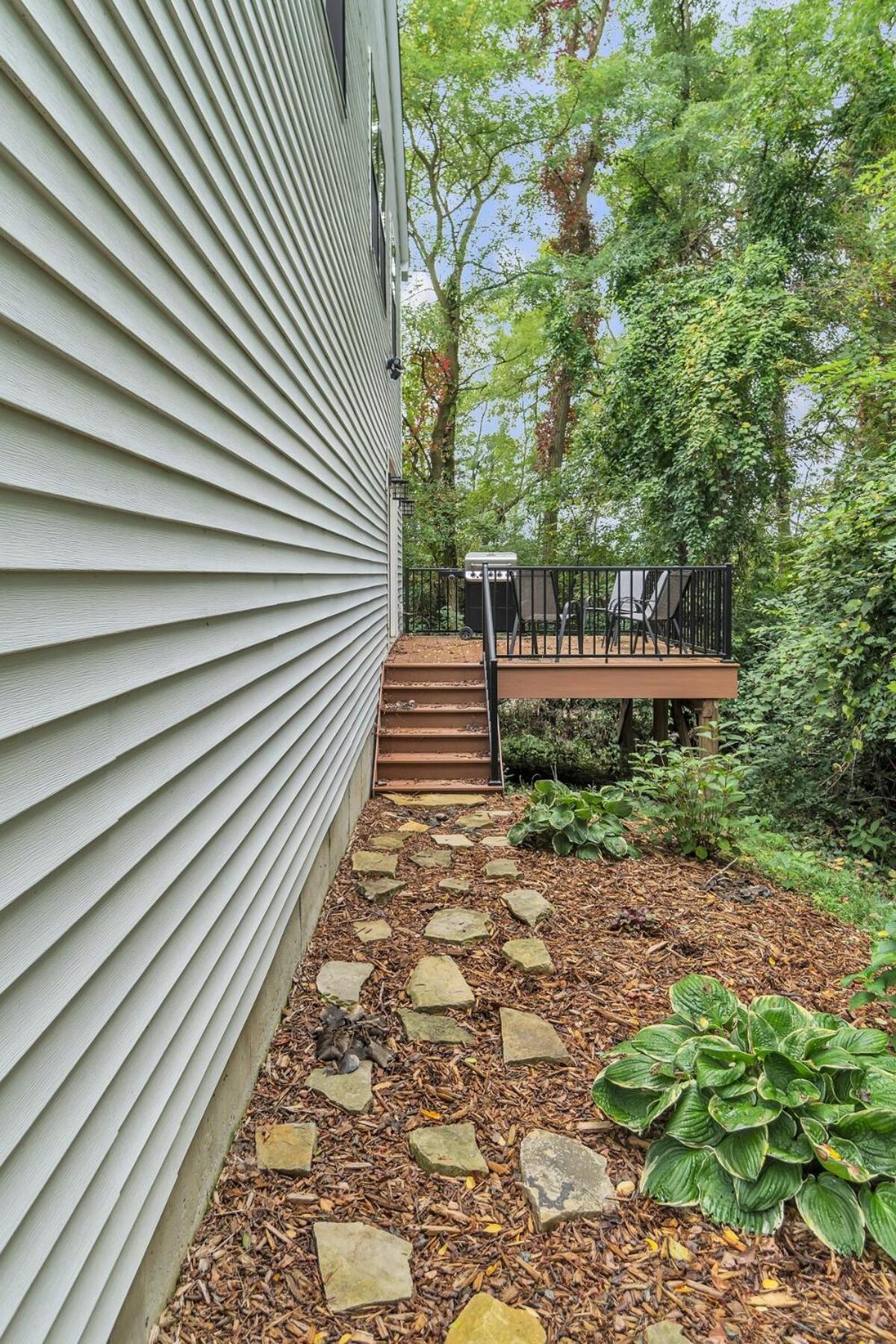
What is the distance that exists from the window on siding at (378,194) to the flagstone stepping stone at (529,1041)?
587 centimetres

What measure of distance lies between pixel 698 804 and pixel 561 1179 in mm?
2650

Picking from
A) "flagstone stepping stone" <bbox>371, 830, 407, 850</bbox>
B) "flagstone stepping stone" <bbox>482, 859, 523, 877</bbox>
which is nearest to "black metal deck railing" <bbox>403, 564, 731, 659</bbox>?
"flagstone stepping stone" <bbox>371, 830, 407, 850</bbox>

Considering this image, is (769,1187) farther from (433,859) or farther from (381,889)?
(433,859)

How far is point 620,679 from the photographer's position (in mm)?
6809

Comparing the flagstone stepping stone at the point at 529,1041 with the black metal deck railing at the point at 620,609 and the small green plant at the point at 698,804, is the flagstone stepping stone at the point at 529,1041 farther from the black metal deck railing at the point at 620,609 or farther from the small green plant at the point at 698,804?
the black metal deck railing at the point at 620,609

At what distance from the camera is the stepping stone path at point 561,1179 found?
1887mm

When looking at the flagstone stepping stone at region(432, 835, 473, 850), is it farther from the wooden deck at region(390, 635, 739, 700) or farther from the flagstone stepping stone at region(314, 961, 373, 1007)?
the wooden deck at region(390, 635, 739, 700)

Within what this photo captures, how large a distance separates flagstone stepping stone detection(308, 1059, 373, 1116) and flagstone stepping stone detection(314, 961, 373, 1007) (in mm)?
385

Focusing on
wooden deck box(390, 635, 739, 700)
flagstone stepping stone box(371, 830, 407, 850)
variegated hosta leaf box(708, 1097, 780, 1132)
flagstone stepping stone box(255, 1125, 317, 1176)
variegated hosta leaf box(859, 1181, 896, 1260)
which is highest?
wooden deck box(390, 635, 739, 700)

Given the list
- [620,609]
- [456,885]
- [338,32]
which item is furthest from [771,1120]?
[620,609]

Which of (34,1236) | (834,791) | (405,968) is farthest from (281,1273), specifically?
(834,791)

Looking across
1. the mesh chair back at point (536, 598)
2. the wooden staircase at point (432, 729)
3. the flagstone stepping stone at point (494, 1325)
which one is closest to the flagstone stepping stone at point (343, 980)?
the flagstone stepping stone at point (494, 1325)

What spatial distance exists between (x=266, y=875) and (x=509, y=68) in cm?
1856

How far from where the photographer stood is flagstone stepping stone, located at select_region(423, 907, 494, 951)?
10.8ft
